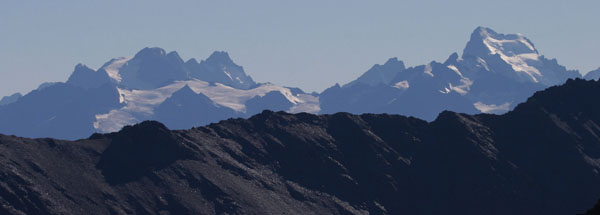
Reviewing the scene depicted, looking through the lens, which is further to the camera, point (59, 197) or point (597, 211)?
point (59, 197)

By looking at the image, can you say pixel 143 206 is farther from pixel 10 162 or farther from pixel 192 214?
pixel 10 162

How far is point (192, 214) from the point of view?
198125 mm

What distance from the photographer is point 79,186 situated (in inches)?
7771

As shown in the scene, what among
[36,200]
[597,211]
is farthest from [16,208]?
[597,211]

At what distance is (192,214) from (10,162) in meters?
32.9

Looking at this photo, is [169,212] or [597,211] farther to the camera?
[169,212]

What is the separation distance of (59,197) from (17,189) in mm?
6997

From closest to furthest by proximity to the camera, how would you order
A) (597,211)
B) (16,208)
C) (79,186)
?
1. (597,211)
2. (16,208)
3. (79,186)

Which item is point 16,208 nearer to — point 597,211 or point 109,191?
point 109,191

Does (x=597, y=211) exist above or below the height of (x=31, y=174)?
below

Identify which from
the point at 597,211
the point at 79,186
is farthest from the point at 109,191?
the point at 597,211

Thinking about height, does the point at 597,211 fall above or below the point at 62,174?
below

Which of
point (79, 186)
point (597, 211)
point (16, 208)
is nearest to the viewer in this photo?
point (597, 211)

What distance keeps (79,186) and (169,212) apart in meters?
16.3
